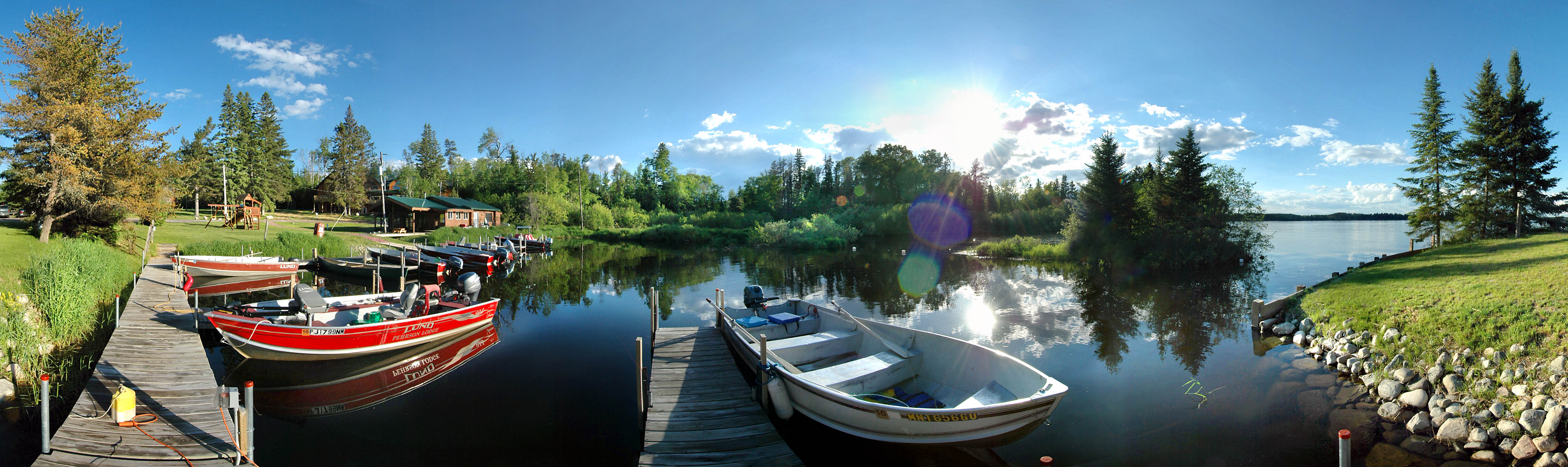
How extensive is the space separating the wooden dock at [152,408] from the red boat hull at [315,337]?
62 cm

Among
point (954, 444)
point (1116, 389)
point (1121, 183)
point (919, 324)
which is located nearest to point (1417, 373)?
point (1116, 389)

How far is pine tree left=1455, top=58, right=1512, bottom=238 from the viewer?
84.1 ft

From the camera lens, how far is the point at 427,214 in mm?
48719

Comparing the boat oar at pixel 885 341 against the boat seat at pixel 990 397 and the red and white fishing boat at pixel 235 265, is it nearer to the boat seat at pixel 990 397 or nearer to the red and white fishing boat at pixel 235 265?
the boat seat at pixel 990 397

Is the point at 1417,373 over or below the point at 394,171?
below

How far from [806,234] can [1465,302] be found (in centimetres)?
4081

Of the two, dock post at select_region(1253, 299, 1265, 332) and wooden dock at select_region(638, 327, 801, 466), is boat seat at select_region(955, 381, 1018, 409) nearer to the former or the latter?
wooden dock at select_region(638, 327, 801, 466)

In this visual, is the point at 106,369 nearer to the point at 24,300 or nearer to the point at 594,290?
the point at 24,300

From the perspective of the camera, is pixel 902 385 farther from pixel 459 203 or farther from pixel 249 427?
pixel 459 203

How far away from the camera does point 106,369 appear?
29.3 feet

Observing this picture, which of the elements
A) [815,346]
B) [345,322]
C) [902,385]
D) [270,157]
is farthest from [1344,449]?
[270,157]

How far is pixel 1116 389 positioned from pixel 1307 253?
4084 centimetres

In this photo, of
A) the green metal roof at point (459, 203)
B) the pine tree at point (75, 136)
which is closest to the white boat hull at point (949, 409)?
the pine tree at point (75, 136)

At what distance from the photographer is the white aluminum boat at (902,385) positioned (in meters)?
6.52
